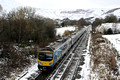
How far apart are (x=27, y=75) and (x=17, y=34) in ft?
52.9

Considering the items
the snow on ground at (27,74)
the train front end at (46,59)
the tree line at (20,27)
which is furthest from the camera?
the tree line at (20,27)

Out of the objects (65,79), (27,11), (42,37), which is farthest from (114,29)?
(65,79)

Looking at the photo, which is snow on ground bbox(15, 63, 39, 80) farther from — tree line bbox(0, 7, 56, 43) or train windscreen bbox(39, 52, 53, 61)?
tree line bbox(0, 7, 56, 43)

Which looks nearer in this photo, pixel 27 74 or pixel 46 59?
pixel 46 59

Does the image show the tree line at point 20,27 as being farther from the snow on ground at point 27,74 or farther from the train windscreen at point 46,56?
the train windscreen at point 46,56

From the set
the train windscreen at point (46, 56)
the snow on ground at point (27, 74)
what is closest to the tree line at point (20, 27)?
the snow on ground at point (27, 74)

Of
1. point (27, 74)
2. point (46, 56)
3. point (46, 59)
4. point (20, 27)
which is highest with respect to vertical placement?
point (20, 27)

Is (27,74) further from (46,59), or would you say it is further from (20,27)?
(20,27)

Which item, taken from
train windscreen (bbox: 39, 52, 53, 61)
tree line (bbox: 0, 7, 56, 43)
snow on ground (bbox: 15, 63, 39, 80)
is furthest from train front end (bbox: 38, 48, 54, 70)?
tree line (bbox: 0, 7, 56, 43)

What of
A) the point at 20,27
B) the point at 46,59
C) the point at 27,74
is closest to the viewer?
the point at 46,59

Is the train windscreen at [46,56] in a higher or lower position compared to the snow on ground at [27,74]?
higher

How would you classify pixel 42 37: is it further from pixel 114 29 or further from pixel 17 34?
pixel 114 29

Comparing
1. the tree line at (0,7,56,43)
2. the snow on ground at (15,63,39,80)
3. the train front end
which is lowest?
the snow on ground at (15,63,39,80)

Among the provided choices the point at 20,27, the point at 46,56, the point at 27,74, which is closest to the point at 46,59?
the point at 46,56
